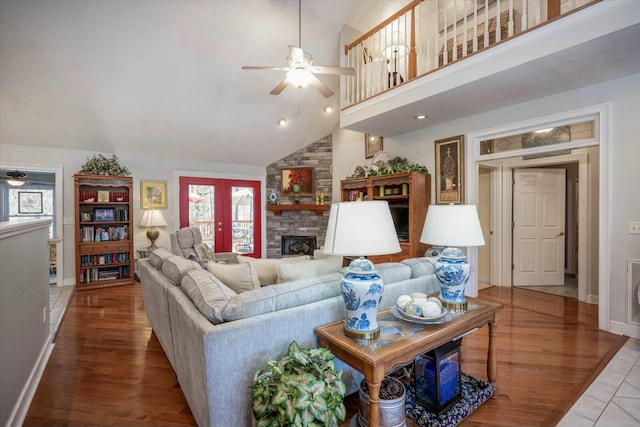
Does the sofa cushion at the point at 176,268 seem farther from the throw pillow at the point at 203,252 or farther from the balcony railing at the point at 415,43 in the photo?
the balcony railing at the point at 415,43

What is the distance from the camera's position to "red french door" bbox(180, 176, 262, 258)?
5.95 metres

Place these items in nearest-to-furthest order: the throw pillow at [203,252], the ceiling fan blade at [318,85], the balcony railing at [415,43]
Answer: the ceiling fan blade at [318,85] → the balcony railing at [415,43] → the throw pillow at [203,252]

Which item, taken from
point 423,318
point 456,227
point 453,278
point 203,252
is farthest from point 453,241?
point 203,252

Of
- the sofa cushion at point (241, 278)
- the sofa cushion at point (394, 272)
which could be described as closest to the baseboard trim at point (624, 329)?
the sofa cushion at point (394, 272)

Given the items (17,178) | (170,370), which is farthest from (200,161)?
(170,370)

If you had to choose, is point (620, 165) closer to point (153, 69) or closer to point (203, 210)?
point (153, 69)

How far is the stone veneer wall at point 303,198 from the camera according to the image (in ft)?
21.5

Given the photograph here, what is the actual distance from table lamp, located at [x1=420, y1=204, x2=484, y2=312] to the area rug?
22.3 inches

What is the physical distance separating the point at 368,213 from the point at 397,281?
0.84 m

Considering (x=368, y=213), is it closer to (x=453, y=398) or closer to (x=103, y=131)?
(x=453, y=398)

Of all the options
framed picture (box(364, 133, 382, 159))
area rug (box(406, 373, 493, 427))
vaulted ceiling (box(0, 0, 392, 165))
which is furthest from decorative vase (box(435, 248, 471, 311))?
vaulted ceiling (box(0, 0, 392, 165))

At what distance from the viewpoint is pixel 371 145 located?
18.4 feet

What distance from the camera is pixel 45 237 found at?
2.52m

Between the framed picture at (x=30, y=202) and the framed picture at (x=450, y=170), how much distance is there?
29.4 ft
